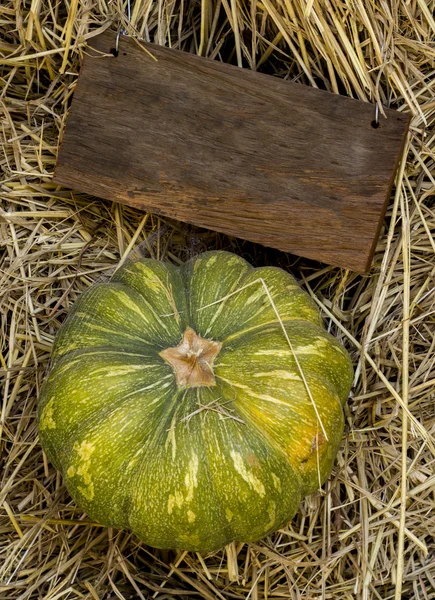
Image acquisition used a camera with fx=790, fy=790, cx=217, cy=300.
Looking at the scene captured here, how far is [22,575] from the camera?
2.92 m

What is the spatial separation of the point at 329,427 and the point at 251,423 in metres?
0.26

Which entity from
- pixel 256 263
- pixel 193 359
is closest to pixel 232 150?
pixel 256 263

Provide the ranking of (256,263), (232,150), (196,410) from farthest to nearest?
(256,263)
(232,150)
(196,410)

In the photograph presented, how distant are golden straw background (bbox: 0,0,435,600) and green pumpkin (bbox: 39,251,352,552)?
36cm

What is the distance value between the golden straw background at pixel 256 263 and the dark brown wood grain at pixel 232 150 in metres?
0.12

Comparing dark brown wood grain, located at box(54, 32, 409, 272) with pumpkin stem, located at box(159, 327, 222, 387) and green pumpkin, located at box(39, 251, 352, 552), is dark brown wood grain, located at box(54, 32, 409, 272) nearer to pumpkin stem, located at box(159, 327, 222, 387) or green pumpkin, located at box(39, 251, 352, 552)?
green pumpkin, located at box(39, 251, 352, 552)

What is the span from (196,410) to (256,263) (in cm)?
91

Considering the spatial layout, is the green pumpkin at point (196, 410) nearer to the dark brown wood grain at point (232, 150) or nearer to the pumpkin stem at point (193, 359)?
the pumpkin stem at point (193, 359)

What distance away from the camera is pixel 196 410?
95.0 inches

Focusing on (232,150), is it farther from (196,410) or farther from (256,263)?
(196,410)

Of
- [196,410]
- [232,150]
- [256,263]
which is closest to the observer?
[196,410]

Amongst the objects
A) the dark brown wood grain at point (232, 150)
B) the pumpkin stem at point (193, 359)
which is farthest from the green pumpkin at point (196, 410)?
the dark brown wood grain at point (232, 150)

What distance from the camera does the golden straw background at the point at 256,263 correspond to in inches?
110

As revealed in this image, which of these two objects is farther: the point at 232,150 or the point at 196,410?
the point at 232,150
